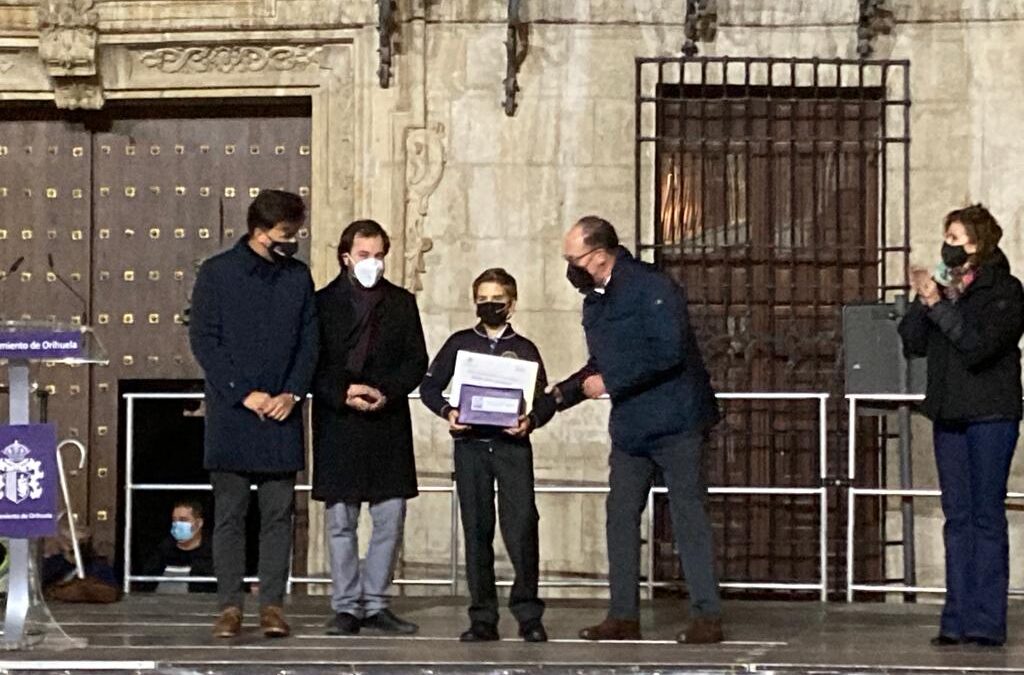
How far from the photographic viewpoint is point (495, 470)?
9883 millimetres

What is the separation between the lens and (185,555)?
43.1 ft

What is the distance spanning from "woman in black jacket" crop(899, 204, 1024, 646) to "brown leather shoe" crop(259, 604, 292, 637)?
9.95 ft

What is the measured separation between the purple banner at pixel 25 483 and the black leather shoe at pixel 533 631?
2.20m

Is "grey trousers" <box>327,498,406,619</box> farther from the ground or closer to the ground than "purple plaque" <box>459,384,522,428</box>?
closer to the ground

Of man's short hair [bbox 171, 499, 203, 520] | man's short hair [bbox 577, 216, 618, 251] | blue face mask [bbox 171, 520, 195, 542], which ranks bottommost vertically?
blue face mask [bbox 171, 520, 195, 542]

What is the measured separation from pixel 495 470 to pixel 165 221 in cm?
535

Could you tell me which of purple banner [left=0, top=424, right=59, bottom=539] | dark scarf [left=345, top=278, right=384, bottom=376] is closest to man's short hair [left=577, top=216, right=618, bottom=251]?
dark scarf [left=345, top=278, right=384, bottom=376]

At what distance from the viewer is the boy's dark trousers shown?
9797 mm

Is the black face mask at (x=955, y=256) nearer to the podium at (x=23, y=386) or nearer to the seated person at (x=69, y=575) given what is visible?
the podium at (x=23, y=386)

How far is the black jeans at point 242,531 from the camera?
31.5 feet

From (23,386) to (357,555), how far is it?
1.74 meters

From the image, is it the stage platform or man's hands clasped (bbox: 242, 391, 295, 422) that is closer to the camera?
the stage platform

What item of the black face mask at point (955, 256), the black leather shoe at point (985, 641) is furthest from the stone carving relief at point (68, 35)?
the black leather shoe at point (985, 641)

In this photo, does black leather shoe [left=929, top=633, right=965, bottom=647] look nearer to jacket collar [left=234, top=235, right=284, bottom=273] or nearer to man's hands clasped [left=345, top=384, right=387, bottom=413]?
man's hands clasped [left=345, top=384, right=387, bottom=413]
